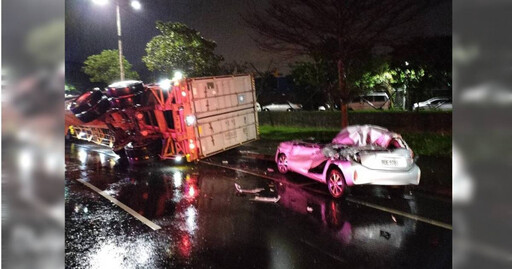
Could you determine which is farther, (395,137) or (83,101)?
(83,101)

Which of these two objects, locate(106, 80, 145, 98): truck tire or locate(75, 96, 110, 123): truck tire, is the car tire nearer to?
locate(106, 80, 145, 98): truck tire

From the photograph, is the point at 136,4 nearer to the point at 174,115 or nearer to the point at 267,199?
the point at 174,115

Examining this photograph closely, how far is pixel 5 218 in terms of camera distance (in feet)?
7.06

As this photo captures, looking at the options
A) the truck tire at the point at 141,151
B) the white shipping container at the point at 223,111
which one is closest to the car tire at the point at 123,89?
the truck tire at the point at 141,151

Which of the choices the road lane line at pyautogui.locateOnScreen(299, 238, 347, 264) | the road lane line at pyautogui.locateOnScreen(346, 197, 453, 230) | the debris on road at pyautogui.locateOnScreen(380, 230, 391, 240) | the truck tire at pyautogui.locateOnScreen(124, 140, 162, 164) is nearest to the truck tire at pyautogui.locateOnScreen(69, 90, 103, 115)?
the truck tire at pyautogui.locateOnScreen(124, 140, 162, 164)

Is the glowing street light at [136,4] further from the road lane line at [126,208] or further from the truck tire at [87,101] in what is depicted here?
the road lane line at [126,208]

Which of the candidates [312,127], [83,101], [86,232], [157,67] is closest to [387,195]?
[86,232]

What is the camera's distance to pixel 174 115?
38.5 feet

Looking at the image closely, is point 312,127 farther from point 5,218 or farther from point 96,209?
point 5,218

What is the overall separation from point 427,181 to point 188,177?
587cm

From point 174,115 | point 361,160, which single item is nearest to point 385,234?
point 361,160

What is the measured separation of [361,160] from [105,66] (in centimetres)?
2344

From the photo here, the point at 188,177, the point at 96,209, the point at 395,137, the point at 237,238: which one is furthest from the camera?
the point at 188,177

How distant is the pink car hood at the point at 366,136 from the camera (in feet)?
26.6
